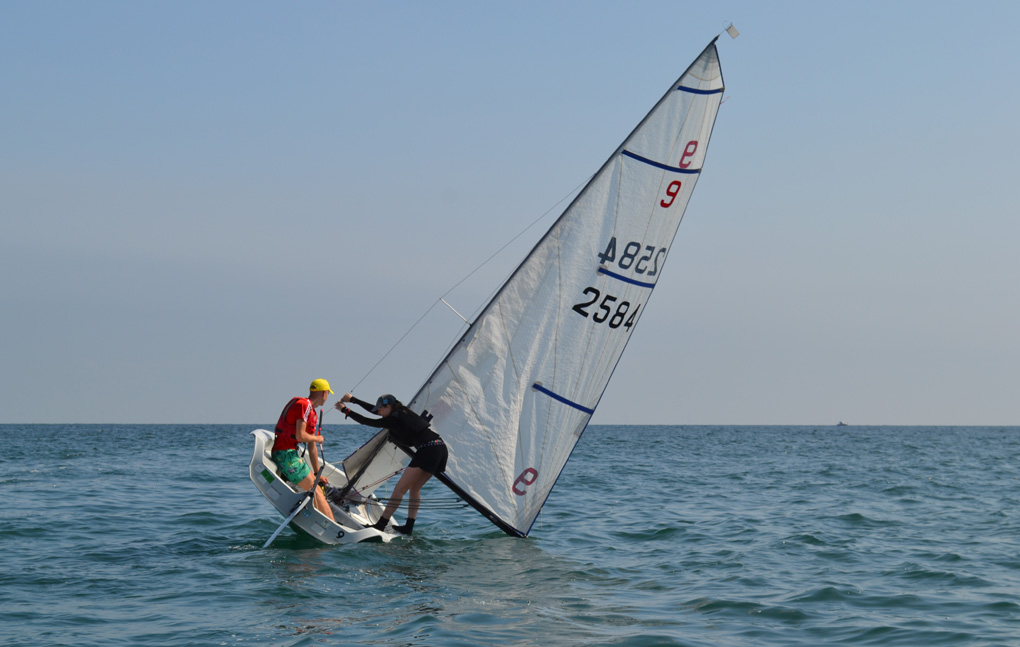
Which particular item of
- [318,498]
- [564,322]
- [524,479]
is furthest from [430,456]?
[564,322]

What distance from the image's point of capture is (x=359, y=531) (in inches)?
409

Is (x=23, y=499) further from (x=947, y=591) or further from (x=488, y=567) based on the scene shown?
(x=947, y=591)

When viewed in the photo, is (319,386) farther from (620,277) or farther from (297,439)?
(620,277)

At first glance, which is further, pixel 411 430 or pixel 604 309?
pixel 604 309

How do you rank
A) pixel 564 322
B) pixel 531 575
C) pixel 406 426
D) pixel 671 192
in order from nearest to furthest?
pixel 531 575 → pixel 406 426 → pixel 671 192 → pixel 564 322

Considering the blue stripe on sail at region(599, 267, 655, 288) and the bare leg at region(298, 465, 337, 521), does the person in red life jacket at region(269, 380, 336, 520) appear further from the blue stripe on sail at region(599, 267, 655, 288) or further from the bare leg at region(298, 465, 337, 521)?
the blue stripe on sail at region(599, 267, 655, 288)

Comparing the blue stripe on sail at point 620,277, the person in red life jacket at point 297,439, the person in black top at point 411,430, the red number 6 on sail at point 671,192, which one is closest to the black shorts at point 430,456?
the person in black top at point 411,430

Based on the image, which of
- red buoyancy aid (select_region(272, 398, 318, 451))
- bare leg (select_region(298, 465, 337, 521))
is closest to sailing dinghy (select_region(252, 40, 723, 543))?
bare leg (select_region(298, 465, 337, 521))

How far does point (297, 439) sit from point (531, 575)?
3168 mm

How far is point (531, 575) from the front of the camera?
385 inches

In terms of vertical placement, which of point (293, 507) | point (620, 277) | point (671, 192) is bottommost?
point (293, 507)

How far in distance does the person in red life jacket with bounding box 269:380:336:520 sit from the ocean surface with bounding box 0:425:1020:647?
798 mm

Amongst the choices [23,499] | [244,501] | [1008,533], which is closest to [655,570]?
[1008,533]

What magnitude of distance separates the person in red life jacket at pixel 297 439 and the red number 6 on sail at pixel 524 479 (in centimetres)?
224
